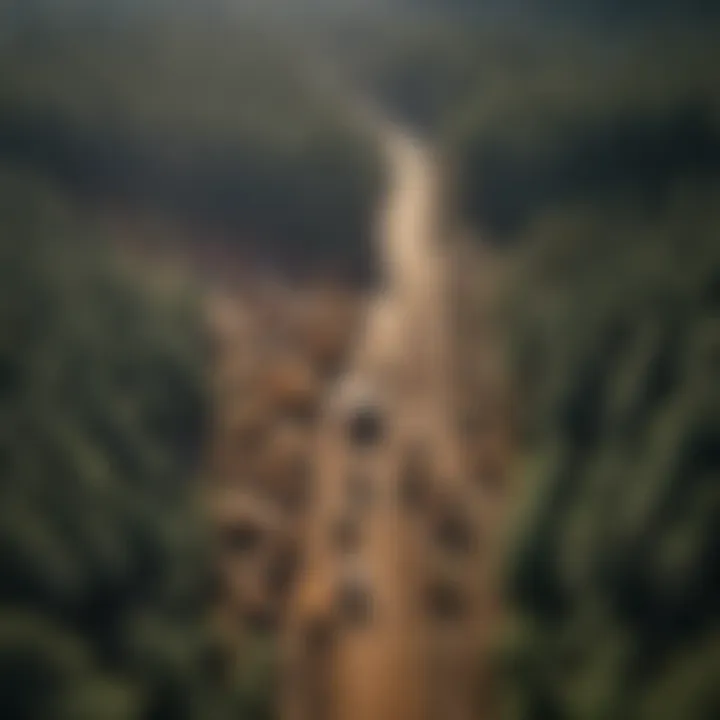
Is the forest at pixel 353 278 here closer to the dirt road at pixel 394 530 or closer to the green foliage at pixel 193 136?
the green foliage at pixel 193 136

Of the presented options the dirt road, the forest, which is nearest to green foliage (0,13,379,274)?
the forest

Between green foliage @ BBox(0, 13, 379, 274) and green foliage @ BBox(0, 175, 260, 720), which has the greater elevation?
green foliage @ BBox(0, 13, 379, 274)

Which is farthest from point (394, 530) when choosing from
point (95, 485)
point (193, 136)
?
point (193, 136)

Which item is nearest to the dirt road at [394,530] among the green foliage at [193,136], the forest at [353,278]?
the forest at [353,278]

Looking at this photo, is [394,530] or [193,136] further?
[193,136]

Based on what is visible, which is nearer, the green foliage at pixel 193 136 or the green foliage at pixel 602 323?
the green foliage at pixel 602 323

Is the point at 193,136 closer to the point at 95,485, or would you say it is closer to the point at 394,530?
the point at 95,485

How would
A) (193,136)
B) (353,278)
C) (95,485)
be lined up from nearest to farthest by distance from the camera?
1. (95,485)
2. (353,278)
3. (193,136)

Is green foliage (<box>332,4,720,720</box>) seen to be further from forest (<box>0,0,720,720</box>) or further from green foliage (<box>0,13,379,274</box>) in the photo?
green foliage (<box>0,13,379,274</box>)

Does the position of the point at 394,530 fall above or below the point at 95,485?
below
